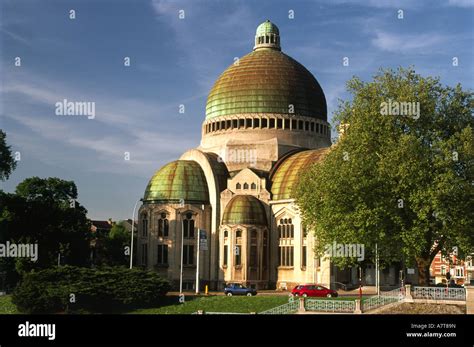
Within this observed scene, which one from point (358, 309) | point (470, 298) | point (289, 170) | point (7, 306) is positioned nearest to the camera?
point (470, 298)

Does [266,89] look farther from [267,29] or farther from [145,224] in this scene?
[145,224]

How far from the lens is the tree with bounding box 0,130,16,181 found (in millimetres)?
73188

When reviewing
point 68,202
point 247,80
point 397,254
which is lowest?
point 397,254

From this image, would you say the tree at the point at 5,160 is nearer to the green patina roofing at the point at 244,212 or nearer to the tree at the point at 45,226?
the tree at the point at 45,226

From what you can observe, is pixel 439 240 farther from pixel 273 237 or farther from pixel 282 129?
pixel 282 129

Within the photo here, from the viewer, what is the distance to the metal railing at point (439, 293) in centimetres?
4891

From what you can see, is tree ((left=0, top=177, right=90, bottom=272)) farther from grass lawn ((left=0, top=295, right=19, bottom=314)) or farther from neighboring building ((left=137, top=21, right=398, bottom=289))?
neighboring building ((left=137, top=21, right=398, bottom=289))

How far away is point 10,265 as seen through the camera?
248 ft

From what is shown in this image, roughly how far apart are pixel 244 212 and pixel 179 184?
30.8 feet

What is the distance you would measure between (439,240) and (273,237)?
30.2 metres

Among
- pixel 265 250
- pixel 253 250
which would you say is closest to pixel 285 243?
pixel 265 250

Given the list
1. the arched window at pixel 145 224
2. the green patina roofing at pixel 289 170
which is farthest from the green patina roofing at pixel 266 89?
the arched window at pixel 145 224

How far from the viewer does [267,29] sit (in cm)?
9812

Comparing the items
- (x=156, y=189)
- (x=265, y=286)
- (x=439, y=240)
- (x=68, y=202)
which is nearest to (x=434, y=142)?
(x=439, y=240)
